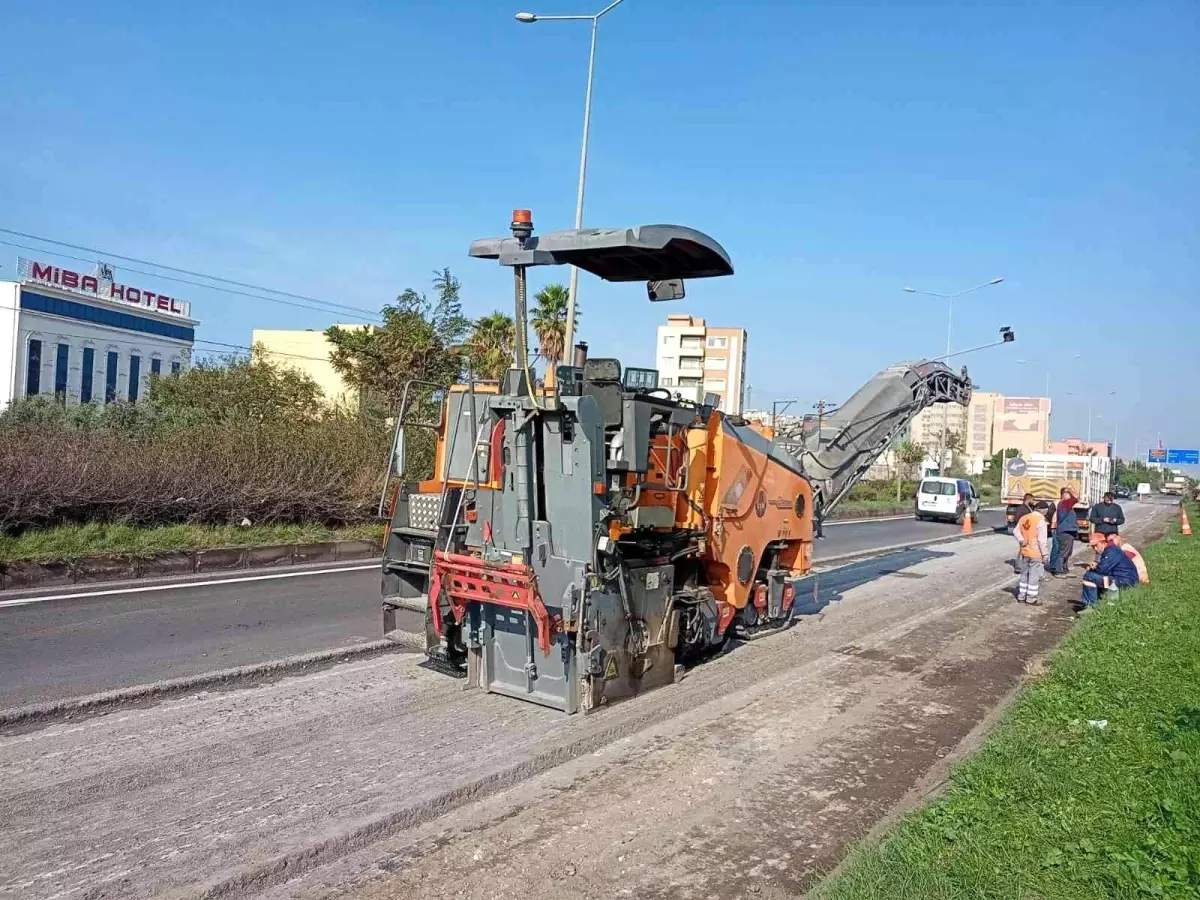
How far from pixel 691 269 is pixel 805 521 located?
12.6 feet

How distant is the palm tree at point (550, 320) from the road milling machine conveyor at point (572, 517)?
18588 millimetres

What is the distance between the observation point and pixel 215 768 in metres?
5.43

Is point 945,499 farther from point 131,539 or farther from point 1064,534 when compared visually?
point 131,539

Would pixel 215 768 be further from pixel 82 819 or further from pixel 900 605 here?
pixel 900 605

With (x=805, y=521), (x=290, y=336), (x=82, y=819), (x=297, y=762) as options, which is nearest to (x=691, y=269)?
(x=805, y=521)

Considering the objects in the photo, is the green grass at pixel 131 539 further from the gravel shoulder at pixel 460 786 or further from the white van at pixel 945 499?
the white van at pixel 945 499

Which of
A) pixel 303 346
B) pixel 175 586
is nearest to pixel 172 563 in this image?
pixel 175 586

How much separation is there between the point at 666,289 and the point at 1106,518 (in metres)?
10.8

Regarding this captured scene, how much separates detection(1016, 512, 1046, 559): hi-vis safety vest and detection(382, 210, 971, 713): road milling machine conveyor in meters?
7.40

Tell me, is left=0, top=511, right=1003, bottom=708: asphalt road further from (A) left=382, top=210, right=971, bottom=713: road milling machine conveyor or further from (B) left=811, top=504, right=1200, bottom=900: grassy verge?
(B) left=811, top=504, right=1200, bottom=900: grassy verge

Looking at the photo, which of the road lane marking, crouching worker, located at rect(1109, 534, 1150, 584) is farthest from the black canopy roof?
crouching worker, located at rect(1109, 534, 1150, 584)

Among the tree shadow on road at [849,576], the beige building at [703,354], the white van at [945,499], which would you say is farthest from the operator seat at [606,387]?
the beige building at [703,354]

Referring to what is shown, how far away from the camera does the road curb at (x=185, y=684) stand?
20.4 feet

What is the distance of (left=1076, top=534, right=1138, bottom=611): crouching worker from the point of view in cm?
1306
